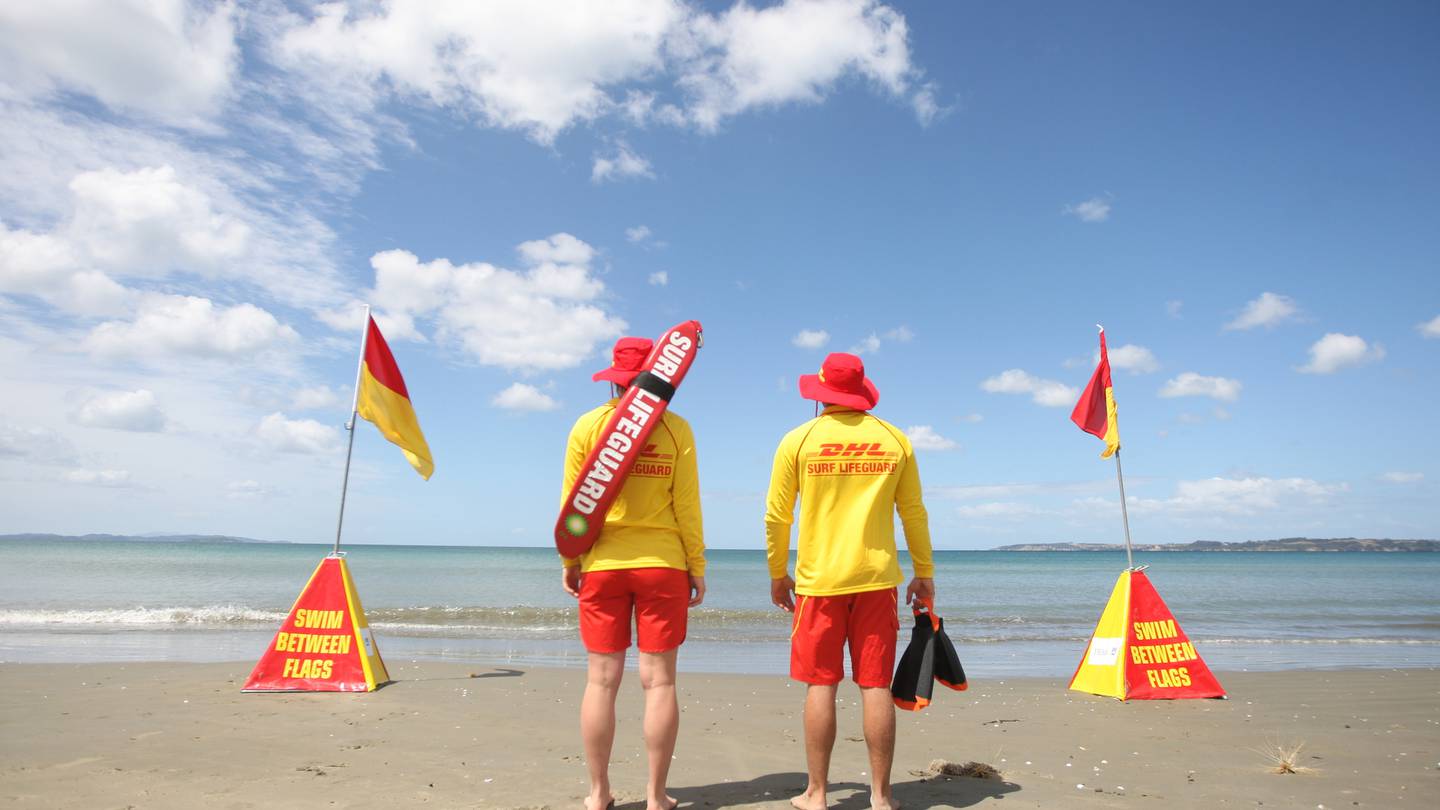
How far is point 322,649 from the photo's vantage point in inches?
260

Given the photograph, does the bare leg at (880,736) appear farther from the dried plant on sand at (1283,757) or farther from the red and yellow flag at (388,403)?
the red and yellow flag at (388,403)

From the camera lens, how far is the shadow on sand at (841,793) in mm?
3736

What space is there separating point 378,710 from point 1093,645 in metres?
6.02

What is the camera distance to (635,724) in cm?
562

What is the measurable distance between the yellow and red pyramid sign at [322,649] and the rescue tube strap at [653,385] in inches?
167

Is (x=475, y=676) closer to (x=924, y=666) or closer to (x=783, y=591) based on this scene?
(x=783, y=591)

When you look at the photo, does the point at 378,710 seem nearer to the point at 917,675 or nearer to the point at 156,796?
the point at 156,796

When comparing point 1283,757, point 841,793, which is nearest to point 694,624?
point 1283,757

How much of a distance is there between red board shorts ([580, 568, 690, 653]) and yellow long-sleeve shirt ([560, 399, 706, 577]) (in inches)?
1.7

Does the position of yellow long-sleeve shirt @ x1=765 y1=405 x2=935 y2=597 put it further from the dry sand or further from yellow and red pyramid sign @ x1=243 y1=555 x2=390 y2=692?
yellow and red pyramid sign @ x1=243 y1=555 x2=390 y2=692

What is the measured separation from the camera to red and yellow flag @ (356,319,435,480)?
23.6 ft

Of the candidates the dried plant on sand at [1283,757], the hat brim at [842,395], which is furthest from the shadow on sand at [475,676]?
the dried plant on sand at [1283,757]

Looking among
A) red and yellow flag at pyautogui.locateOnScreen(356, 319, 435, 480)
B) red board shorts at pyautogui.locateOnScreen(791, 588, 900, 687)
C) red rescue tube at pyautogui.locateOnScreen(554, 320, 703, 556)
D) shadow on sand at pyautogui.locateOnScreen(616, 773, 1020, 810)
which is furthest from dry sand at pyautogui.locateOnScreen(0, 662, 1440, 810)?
red and yellow flag at pyautogui.locateOnScreen(356, 319, 435, 480)

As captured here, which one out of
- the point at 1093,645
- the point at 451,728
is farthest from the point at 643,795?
the point at 1093,645
